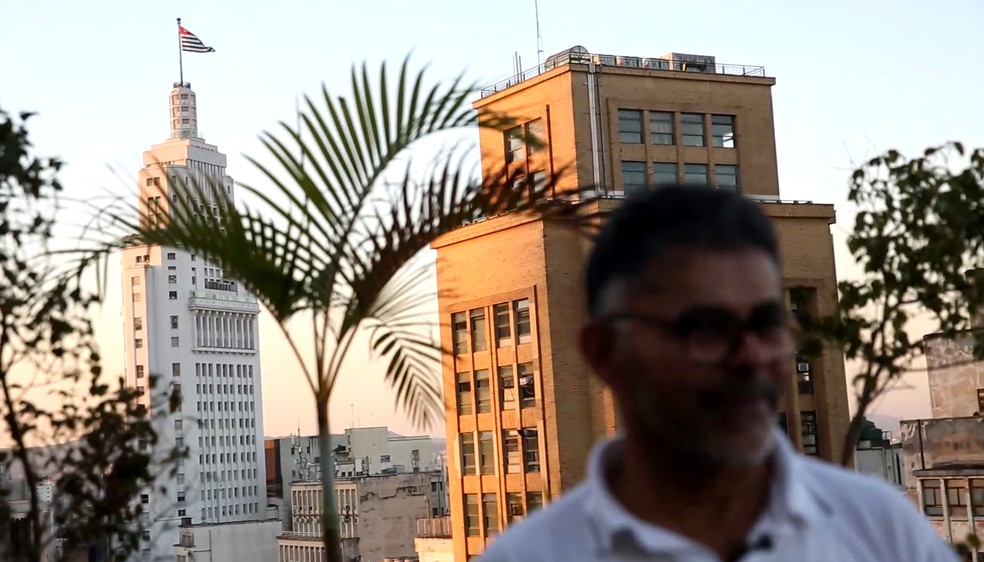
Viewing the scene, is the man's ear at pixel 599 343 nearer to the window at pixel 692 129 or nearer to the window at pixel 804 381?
the window at pixel 804 381

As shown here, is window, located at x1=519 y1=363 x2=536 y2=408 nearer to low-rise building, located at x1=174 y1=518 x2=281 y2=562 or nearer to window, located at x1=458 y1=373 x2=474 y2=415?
window, located at x1=458 y1=373 x2=474 y2=415

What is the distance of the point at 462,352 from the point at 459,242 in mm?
4044

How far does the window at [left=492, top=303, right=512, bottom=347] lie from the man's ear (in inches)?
1581

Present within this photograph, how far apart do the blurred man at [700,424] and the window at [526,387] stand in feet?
130

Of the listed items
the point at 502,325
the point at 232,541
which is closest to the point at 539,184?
the point at 502,325

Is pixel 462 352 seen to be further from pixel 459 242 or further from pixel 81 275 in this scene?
pixel 81 275

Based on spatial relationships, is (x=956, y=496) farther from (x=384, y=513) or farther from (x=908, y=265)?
(x=384, y=513)

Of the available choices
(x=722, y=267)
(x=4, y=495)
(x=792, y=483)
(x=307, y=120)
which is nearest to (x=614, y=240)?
(x=722, y=267)

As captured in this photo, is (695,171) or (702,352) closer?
(702,352)

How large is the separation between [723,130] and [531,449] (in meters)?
11.5

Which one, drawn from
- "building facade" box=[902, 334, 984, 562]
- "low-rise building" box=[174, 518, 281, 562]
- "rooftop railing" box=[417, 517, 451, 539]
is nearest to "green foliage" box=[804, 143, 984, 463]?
"building facade" box=[902, 334, 984, 562]

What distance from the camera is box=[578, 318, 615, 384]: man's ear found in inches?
46.4

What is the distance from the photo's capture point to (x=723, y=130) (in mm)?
43688

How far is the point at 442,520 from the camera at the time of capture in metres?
59.9
